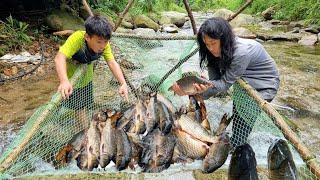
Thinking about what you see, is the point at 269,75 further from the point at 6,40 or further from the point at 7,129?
the point at 6,40

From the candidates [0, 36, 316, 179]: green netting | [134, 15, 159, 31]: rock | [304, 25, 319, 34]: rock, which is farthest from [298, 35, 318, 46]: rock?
[0, 36, 316, 179]: green netting

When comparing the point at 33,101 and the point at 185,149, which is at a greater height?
the point at 185,149

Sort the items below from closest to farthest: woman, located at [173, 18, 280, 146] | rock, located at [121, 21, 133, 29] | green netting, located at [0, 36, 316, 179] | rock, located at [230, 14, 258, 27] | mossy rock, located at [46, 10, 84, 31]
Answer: green netting, located at [0, 36, 316, 179]
woman, located at [173, 18, 280, 146]
mossy rock, located at [46, 10, 84, 31]
rock, located at [121, 21, 133, 29]
rock, located at [230, 14, 258, 27]

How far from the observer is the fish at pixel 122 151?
363 centimetres

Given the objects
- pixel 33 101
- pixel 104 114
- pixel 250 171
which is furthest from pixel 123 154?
pixel 33 101

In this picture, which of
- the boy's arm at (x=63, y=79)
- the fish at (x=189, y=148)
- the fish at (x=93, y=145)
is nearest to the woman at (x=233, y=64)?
the fish at (x=189, y=148)

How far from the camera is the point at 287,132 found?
3191 mm

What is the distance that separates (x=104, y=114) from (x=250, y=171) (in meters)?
1.58

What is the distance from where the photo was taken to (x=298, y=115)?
7.71m

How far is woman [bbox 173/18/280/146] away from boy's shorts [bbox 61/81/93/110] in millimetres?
1300

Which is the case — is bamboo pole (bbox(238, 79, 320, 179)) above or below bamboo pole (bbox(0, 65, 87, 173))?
below

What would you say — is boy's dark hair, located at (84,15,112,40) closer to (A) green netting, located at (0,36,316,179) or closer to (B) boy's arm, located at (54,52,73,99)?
(B) boy's arm, located at (54,52,73,99)

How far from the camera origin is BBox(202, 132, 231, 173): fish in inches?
142

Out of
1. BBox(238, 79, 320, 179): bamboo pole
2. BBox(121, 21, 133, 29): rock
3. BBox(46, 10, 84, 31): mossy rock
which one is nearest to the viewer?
BBox(238, 79, 320, 179): bamboo pole
